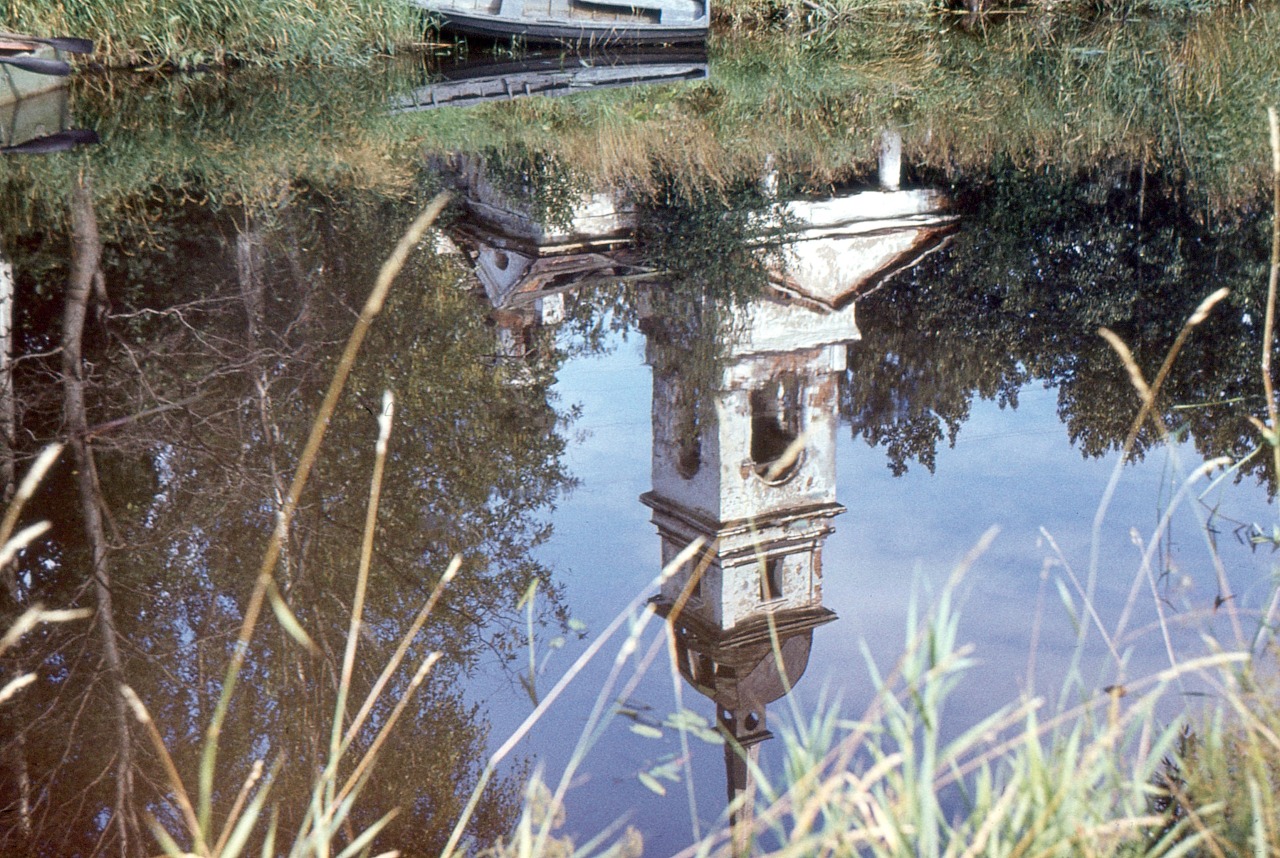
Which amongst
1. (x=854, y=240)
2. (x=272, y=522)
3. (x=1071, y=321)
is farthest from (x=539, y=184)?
(x=272, y=522)

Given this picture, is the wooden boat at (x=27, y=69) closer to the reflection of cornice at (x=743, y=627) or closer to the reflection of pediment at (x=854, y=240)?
the reflection of pediment at (x=854, y=240)

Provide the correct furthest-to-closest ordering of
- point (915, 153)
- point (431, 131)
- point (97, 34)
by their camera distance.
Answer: point (97, 34) < point (431, 131) < point (915, 153)

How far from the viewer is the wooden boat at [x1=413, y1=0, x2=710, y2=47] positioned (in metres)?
20.0

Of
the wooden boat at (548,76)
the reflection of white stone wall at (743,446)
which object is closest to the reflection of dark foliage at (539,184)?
the reflection of white stone wall at (743,446)

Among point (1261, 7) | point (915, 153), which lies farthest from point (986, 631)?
point (1261, 7)

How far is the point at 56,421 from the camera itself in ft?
19.8

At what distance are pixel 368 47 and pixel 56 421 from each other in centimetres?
1253

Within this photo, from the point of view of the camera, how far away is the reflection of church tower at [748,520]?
11.9 ft

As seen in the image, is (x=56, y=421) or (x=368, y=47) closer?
(x=56, y=421)

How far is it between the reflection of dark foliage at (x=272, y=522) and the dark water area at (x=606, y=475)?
0.02 m

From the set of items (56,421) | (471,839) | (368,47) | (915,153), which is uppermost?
(368,47)

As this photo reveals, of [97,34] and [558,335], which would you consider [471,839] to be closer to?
[558,335]

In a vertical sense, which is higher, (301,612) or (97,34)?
(97,34)

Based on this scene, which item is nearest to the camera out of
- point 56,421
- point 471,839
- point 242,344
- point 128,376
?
point 471,839
